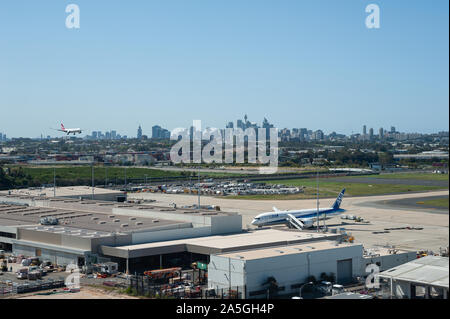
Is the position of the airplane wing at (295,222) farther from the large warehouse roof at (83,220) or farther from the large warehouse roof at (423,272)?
the large warehouse roof at (423,272)

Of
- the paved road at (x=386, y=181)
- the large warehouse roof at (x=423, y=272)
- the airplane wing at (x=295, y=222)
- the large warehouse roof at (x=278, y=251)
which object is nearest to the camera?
the large warehouse roof at (x=423, y=272)

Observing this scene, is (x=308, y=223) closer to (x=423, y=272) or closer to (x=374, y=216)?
(x=374, y=216)

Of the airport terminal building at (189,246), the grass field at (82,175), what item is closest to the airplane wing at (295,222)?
the airport terminal building at (189,246)

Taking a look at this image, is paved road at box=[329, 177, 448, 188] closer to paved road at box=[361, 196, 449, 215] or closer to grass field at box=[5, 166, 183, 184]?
paved road at box=[361, 196, 449, 215]

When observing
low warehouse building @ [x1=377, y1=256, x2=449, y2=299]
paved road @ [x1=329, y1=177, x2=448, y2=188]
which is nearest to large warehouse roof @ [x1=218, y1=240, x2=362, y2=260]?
low warehouse building @ [x1=377, y1=256, x2=449, y2=299]

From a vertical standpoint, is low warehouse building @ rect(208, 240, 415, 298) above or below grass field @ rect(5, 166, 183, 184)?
below

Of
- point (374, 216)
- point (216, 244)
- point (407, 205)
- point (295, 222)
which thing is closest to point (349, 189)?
point (407, 205)
